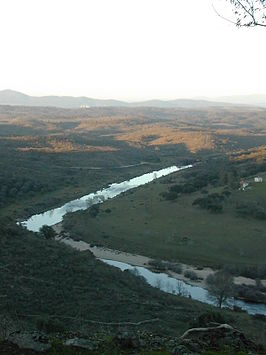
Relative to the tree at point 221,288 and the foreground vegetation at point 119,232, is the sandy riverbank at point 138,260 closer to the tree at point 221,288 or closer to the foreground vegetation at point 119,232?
the foreground vegetation at point 119,232

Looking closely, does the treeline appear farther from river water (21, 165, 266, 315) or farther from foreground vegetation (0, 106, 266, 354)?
river water (21, 165, 266, 315)

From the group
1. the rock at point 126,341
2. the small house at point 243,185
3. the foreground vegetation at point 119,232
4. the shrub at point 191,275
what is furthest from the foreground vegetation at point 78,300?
the small house at point 243,185

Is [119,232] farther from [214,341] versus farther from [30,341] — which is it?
[30,341]

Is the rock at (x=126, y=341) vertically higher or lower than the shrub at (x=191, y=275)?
higher

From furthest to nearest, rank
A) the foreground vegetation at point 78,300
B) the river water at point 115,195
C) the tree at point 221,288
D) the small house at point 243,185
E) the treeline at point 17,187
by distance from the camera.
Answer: the treeline at point 17,187
the small house at point 243,185
the river water at point 115,195
the tree at point 221,288
the foreground vegetation at point 78,300

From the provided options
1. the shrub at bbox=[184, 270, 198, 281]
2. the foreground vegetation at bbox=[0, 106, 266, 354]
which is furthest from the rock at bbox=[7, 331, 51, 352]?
the shrub at bbox=[184, 270, 198, 281]

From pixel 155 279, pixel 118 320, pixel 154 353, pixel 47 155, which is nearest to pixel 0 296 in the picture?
pixel 118 320

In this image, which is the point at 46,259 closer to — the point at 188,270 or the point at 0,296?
the point at 0,296
